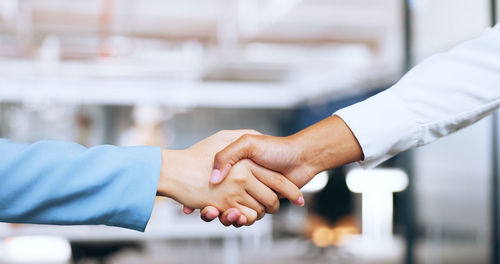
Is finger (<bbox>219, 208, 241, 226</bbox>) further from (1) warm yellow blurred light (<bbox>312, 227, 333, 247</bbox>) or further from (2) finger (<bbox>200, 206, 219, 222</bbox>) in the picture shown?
(1) warm yellow blurred light (<bbox>312, 227, 333, 247</bbox>)

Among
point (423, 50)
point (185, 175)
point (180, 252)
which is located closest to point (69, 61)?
point (180, 252)

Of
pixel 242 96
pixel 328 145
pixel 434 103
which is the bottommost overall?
pixel 242 96

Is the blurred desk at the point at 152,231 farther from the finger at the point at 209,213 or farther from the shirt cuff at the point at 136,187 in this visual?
the shirt cuff at the point at 136,187

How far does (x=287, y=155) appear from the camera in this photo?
1.75 meters

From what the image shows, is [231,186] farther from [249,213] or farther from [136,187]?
[136,187]

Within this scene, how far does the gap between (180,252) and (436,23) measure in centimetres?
556

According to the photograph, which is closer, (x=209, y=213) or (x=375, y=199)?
(x=209, y=213)

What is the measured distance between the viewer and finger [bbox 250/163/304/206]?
70.0 inches

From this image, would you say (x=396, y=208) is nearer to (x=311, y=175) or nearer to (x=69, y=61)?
(x=69, y=61)

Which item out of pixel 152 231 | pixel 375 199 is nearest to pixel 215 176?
pixel 152 231

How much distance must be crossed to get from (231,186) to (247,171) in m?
0.07

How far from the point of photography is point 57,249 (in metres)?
8.23

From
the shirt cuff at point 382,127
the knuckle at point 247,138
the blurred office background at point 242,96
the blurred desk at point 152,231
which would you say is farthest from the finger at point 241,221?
the blurred desk at point 152,231

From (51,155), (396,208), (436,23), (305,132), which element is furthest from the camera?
(396,208)
